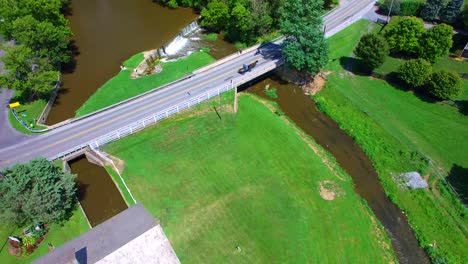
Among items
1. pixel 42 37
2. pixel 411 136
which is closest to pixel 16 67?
pixel 42 37

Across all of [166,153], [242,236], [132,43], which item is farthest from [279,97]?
[132,43]

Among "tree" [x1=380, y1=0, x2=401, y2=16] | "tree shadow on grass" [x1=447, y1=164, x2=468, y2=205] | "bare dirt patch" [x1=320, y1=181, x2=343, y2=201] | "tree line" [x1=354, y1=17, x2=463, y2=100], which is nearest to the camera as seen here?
"bare dirt patch" [x1=320, y1=181, x2=343, y2=201]

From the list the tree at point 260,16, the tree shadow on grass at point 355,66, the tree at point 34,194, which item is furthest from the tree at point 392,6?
the tree at point 34,194

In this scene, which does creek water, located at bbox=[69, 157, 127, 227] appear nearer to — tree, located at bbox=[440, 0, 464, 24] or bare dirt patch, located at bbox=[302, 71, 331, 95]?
bare dirt patch, located at bbox=[302, 71, 331, 95]

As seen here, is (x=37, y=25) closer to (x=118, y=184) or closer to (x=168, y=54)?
(x=168, y=54)

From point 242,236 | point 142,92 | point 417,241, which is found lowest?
point 417,241

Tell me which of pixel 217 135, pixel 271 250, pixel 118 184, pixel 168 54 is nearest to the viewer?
pixel 271 250

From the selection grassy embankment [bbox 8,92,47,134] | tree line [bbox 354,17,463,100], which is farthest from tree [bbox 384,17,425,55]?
grassy embankment [bbox 8,92,47,134]
